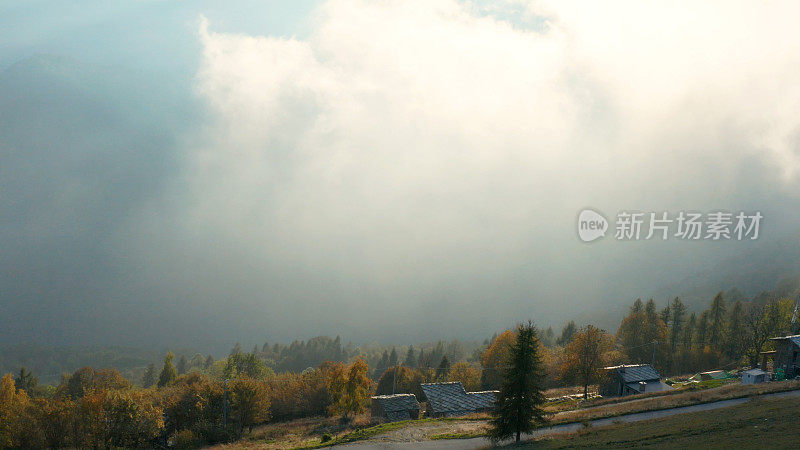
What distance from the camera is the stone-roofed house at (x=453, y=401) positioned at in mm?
75188

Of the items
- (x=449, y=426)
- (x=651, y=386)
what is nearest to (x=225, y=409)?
(x=449, y=426)

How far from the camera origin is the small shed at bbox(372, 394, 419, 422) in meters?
71.1

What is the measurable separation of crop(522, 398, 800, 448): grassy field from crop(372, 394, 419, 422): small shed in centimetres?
3228

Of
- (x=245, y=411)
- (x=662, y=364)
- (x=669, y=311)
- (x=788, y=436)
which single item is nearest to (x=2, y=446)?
(x=245, y=411)

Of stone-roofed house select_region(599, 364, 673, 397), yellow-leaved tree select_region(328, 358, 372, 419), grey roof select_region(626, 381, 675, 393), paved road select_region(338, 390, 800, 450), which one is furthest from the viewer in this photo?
stone-roofed house select_region(599, 364, 673, 397)

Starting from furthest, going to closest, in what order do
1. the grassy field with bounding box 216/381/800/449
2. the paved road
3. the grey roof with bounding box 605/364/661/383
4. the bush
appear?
the grey roof with bounding box 605/364/661/383 < the bush < the grassy field with bounding box 216/381/800/449 < the paved road

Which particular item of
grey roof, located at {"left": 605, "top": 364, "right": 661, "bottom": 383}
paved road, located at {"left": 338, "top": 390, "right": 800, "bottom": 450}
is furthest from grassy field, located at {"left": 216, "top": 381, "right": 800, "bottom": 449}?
grey roof, located at {"left": 605, "top": 364, "right": 661, "bottom": 383}

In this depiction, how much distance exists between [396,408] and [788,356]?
53513 mm

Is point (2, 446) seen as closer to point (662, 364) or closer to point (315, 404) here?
point (315, 404)

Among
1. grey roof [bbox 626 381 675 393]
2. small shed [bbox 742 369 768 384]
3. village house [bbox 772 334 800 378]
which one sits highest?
village house [bbox 772 334 800 378]

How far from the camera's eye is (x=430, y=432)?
55.7 meters

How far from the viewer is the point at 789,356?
224ft

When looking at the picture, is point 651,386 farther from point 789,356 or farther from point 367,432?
point 367,432

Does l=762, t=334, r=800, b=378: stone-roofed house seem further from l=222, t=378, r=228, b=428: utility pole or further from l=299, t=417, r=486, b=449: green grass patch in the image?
l=222, t=378, r=228, b=428: utility pole
